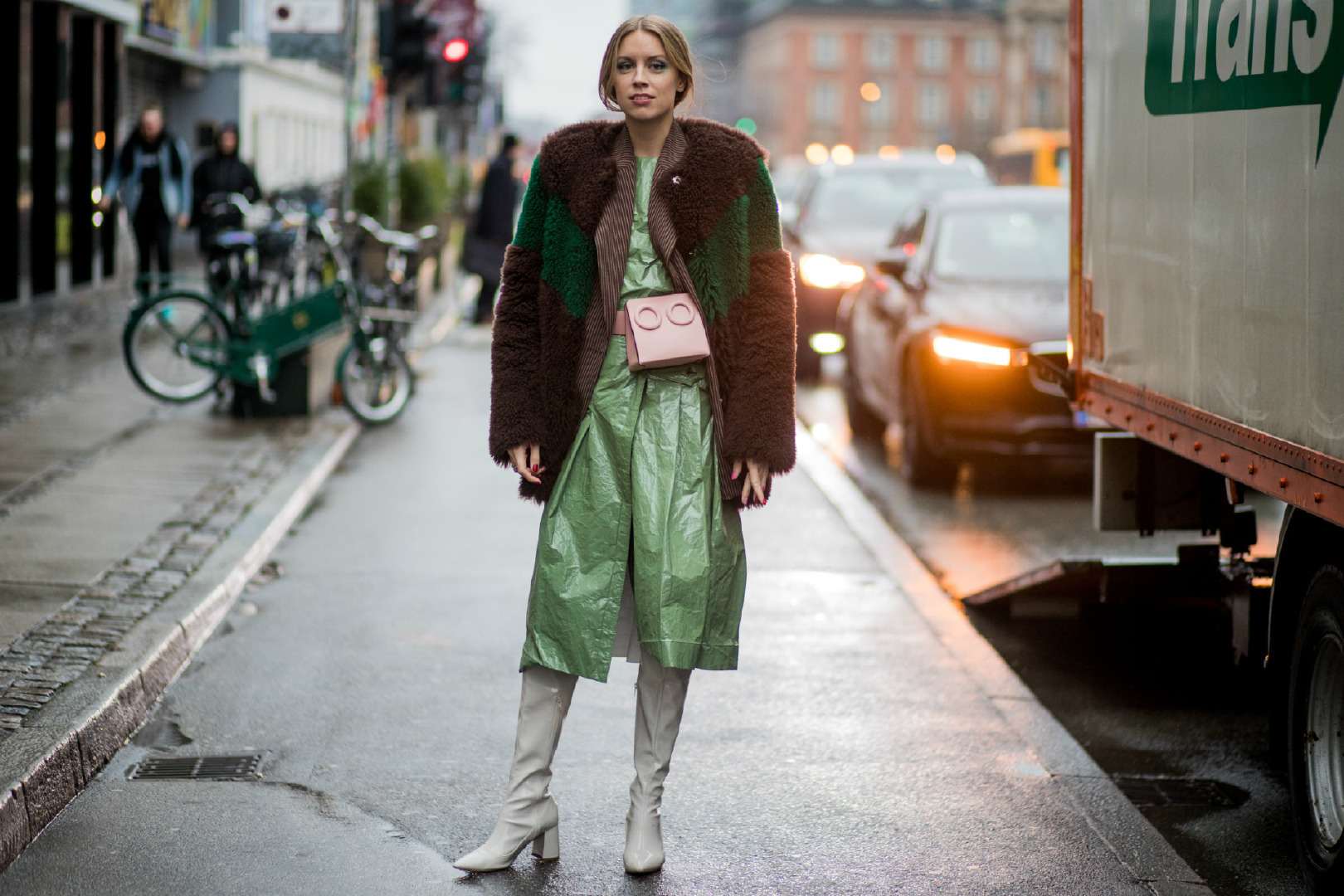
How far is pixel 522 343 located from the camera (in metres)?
3.93

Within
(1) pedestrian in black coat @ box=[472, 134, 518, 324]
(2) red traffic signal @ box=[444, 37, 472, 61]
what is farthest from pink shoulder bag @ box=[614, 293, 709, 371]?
(1) pedestrian in black coat @ box=[472, 134, 518, 324]

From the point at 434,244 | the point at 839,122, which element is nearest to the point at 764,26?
the point at 839,122

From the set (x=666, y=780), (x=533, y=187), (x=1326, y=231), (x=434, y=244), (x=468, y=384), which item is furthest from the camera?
(x=434, y=244)

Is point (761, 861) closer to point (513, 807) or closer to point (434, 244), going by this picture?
point (513, 807)

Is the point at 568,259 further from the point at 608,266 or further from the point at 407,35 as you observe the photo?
A: the point at 407,35

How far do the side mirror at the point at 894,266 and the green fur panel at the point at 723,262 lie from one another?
7.00 metres

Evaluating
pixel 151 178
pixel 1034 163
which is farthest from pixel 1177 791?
pixel 1034 163

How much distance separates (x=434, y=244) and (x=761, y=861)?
19542 millimetres

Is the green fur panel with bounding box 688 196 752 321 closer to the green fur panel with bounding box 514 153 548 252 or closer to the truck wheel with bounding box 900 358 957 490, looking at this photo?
the green fur panel with bounding box 514 153 548 252

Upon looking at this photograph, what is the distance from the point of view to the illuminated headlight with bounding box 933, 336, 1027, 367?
9.72 metres

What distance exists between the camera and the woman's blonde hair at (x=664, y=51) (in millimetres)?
3836

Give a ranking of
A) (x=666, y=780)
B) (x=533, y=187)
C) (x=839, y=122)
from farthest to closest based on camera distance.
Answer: (x=839, y=122) < (x=666, y=780) < (x=533, y=187)

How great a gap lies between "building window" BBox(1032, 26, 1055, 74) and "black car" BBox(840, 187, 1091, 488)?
116537 millimetres

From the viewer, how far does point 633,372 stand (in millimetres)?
3883
